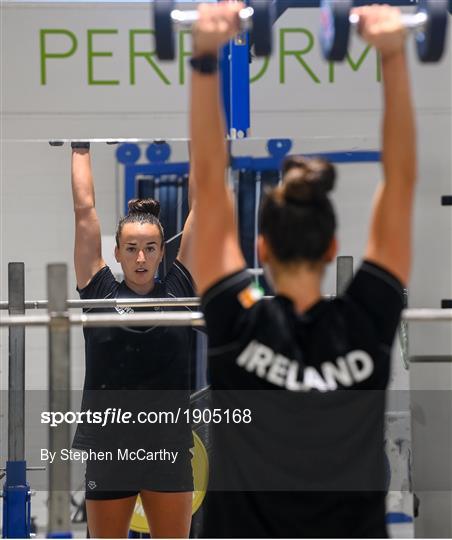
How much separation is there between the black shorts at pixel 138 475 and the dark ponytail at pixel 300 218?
2.04m

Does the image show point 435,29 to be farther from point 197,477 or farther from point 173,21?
point 197,477

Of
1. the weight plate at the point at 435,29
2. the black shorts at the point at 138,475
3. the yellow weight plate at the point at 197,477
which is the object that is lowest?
the yellow weight plate at the point at 197,477

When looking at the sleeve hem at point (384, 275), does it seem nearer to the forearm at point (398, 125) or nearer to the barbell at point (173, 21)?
the forearm at point (398, 125)

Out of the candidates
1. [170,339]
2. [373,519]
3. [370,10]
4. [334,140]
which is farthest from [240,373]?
[334,140]

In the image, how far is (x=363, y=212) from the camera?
5.89m

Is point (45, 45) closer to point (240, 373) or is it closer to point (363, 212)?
point (363, 212)

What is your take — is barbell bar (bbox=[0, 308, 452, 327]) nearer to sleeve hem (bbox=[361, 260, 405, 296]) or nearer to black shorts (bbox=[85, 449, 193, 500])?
sleeve hem (bbox=[361, 260, 405, 296])

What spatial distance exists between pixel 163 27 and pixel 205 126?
0.41 m

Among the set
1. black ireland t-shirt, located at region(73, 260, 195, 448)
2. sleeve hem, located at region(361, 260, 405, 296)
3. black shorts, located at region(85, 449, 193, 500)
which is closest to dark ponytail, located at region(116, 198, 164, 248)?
black ireland t-shirt, located at region(73, 260, 195, 448)

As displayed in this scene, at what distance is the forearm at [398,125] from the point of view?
2.04 meters

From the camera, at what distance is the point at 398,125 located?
205cm

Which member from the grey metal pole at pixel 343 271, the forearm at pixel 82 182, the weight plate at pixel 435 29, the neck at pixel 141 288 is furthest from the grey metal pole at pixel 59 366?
the grey metal pole at pixel 343 271

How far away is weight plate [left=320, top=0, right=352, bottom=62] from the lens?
2256mm

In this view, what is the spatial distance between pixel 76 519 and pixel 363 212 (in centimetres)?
231
